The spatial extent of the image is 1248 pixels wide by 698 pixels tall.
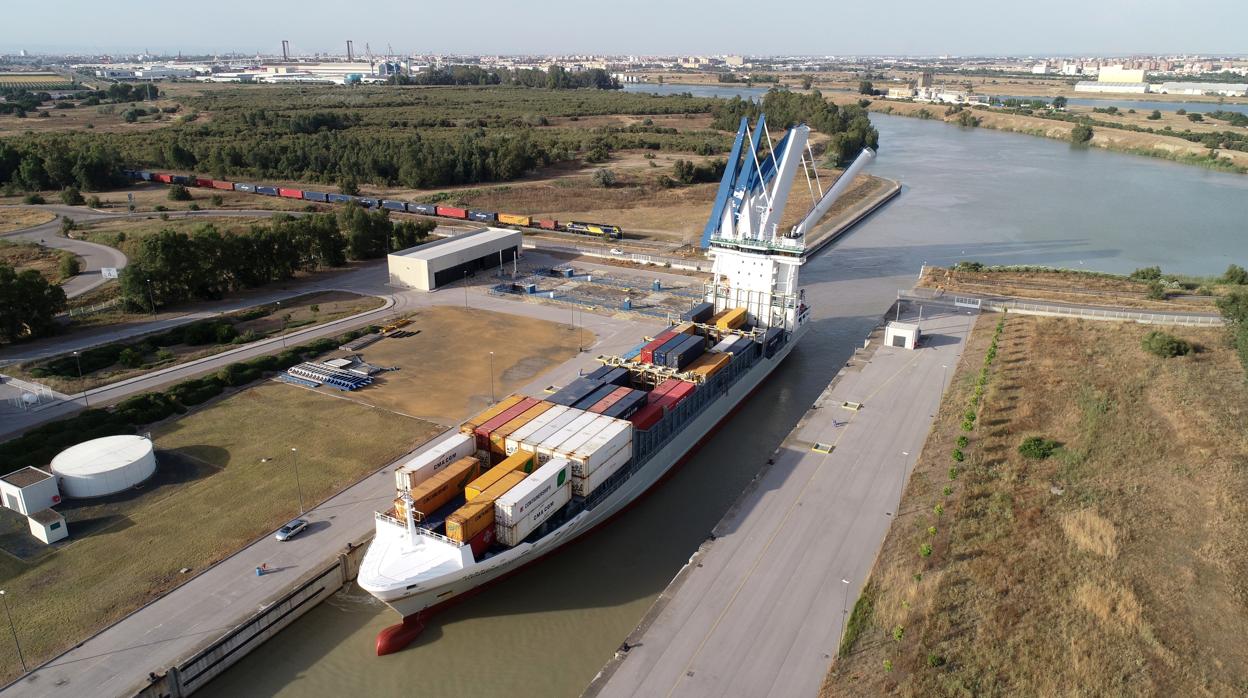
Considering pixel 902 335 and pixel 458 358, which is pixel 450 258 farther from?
pixel 902 335

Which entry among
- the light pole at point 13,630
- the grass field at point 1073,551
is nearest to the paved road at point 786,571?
the grass field at point 1073,551

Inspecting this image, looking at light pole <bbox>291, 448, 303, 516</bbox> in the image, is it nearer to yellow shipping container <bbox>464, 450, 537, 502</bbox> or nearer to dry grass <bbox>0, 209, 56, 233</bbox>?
yellow shipping container <bbox>464, 450, 537, 502</bbox>

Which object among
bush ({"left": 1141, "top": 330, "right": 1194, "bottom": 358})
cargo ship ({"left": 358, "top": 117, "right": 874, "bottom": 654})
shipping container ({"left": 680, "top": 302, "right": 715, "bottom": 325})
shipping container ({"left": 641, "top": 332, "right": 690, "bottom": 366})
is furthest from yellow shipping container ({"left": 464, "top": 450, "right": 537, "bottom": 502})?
bush ({"left": 1141, "top": 330, "right": 1194, "bottom": 358})

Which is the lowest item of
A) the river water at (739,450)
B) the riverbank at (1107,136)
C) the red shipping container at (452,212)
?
the river water at (739,450)

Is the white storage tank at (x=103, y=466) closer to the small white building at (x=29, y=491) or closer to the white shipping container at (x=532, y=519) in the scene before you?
the small white building at (x=29, y=491)

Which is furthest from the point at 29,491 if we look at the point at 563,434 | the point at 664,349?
the point at 664,349

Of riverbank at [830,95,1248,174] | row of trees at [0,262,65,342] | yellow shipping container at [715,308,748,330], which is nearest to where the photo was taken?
yellow shipping container at [715,308,748,330]
